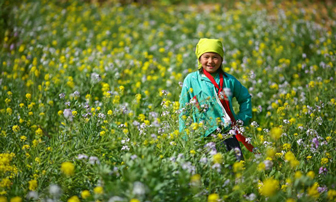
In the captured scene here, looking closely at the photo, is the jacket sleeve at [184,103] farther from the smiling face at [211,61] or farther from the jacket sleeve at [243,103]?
the jacket sleeve at [243,103]

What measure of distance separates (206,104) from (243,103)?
0.53 m

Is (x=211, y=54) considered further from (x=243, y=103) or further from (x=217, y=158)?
(x=217, y=158)

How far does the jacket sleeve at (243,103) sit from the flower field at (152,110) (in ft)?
0.83

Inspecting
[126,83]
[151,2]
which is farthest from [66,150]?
[151,2]

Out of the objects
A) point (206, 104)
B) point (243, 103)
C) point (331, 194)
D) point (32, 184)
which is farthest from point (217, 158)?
point (32, 184)

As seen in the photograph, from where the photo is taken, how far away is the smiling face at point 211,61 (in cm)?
281

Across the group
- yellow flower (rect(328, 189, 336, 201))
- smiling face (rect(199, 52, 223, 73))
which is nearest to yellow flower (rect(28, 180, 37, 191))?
smiling face (rect(199, 52, 223, 73))

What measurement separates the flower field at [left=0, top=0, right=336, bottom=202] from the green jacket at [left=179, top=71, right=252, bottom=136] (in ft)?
0.44

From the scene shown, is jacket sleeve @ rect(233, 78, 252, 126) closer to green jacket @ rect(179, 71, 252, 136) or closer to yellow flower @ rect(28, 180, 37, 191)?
green jacket @ rect(179, 71, 252, 136)

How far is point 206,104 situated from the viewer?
2664 millimetres

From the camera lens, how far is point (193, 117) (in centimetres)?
282

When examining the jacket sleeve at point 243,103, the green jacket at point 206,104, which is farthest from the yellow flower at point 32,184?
→ the jacket sleeve at point 243,103

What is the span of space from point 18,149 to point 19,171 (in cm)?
35

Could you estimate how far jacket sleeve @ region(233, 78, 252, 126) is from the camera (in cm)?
288
